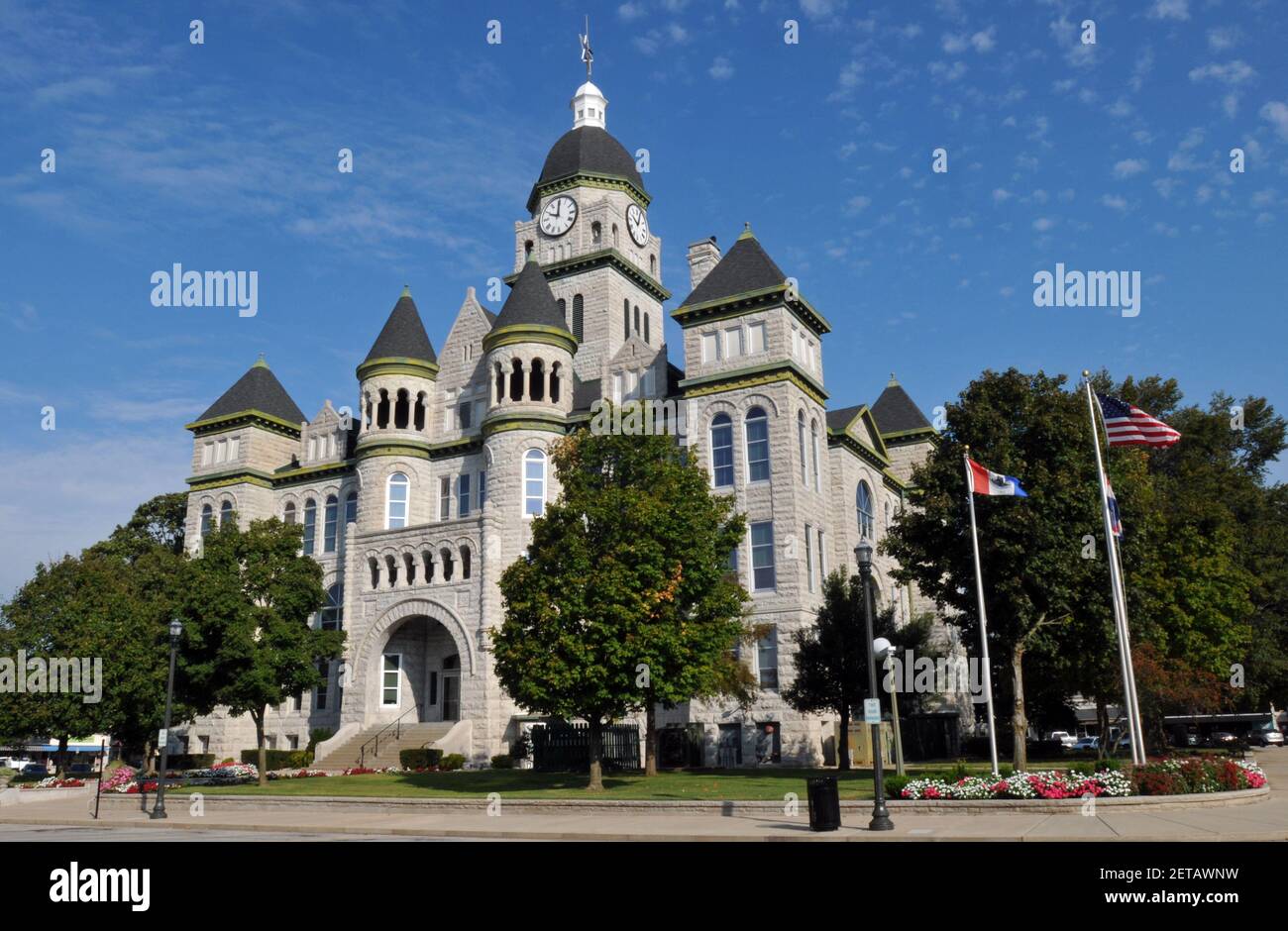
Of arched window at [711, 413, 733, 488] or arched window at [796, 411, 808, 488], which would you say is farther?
arched window at [711, 413, 733, 488]

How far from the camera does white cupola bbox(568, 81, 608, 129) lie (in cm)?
6412

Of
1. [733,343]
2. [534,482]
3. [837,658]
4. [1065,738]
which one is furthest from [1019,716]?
[1065,738]

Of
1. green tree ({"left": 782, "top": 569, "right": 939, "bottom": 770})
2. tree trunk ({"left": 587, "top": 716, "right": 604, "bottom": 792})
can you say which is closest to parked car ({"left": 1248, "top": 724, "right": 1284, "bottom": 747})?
green tree ({"left": 782, "top": 569, "right": 939, "bottom": 770})

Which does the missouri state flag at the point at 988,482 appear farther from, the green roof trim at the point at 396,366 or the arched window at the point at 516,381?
the green roof trim at the point at 396,366

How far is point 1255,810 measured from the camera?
2025 centimetres

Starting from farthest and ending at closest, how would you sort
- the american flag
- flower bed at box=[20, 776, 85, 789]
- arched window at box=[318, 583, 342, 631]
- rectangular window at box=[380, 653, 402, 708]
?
arched window at box=[318, 583, 342, 631] → rectangular window at box=[380, 653, 402, 708] → flower bed at box=[20, 776, 85, 789] → the american flag

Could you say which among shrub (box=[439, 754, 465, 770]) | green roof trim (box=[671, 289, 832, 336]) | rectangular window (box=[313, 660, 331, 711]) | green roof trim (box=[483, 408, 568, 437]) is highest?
green roof trim (box=[671, 289, 832, 336])

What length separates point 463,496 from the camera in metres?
50.8

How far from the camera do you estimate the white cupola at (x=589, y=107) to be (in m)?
64.1

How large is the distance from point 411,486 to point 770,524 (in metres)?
19.3

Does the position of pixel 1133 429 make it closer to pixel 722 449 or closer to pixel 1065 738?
pixel 722 449

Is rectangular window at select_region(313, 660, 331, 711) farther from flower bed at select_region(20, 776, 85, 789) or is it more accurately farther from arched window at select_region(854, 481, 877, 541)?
arched window at select_region(854, 481, 877, 541)

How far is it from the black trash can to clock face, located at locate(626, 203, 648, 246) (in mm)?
44797
